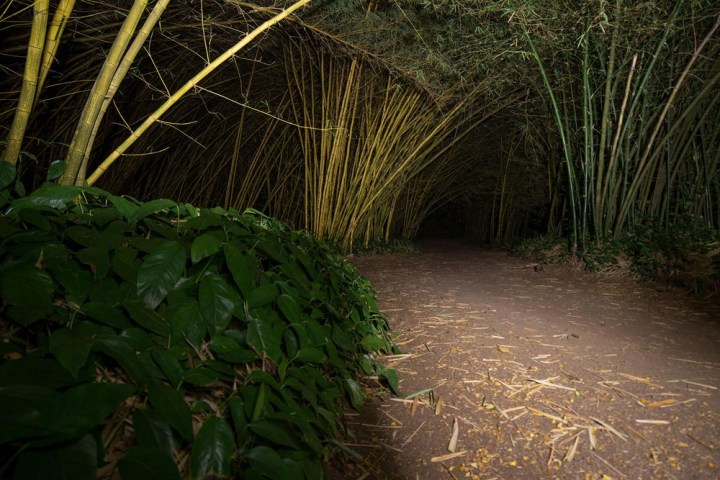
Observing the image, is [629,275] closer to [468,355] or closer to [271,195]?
[468,355]

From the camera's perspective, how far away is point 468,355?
166cm

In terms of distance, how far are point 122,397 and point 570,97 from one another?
15.5ft

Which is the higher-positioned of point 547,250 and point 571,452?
point 547,250

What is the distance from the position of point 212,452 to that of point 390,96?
426 centimetres

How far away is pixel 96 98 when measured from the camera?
1.07m

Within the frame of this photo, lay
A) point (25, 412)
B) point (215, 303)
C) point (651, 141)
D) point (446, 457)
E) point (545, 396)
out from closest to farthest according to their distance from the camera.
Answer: point (25, 412) → point (215, 303) → point (446, 457) → point (545, 396) → point (651, 141)

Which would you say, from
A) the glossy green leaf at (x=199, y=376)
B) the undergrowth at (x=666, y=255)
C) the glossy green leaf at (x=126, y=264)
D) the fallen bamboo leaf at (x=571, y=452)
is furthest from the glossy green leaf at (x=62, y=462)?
the undergrowth at (x=666, y=255)

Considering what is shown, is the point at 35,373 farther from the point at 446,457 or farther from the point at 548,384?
the point at 548,384

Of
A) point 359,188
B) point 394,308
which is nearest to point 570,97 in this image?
point 359,188

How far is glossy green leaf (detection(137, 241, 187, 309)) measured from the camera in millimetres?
742

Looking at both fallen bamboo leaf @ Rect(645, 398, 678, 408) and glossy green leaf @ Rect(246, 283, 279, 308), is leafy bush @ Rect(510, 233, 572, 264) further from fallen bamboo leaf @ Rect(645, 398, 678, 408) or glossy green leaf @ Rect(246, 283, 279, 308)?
glossy green leaf @ Rect(246, 283, 279, 308)

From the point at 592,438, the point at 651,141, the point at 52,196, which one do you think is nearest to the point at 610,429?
the point at 592,438

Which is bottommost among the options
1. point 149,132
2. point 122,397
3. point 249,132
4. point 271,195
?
point 122,397

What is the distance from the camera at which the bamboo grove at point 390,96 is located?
91.0 inches
